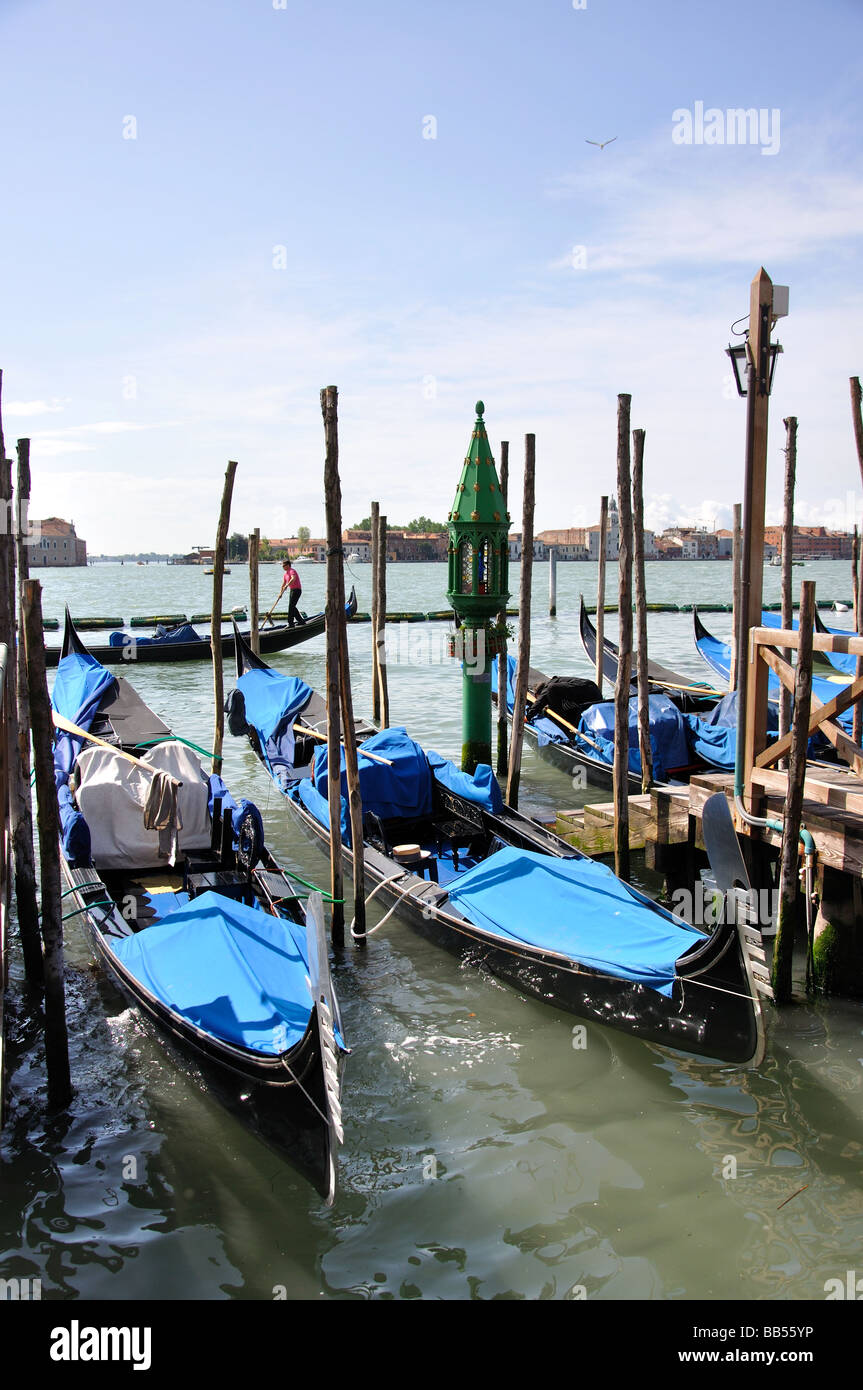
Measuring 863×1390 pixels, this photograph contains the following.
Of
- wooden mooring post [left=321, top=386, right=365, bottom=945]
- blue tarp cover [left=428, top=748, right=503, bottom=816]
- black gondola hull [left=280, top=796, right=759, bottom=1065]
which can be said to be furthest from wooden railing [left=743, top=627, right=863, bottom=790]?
wooden mooring post [left=321, top=386, right=365, bottom=945]

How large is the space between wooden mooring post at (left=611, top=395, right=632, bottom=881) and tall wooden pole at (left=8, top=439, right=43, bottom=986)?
119 inches

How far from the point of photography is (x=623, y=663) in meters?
5.89

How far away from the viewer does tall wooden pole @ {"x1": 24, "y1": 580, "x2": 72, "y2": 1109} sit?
131 inches

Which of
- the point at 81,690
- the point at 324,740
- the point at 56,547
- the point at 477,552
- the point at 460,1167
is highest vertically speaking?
the point at 56,547

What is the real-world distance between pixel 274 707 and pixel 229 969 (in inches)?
165

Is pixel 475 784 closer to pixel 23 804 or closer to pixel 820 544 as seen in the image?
pixel 23 804

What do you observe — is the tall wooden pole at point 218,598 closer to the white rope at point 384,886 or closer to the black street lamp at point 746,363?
the white rope at point 384,886

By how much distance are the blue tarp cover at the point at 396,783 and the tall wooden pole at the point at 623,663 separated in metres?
1.16

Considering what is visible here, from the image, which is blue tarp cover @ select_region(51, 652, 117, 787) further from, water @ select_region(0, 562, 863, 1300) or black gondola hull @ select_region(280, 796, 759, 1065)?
black gondola hull @ select_region(280, 796, 759, 1065)

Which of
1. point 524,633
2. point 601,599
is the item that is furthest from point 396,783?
point 601,599
